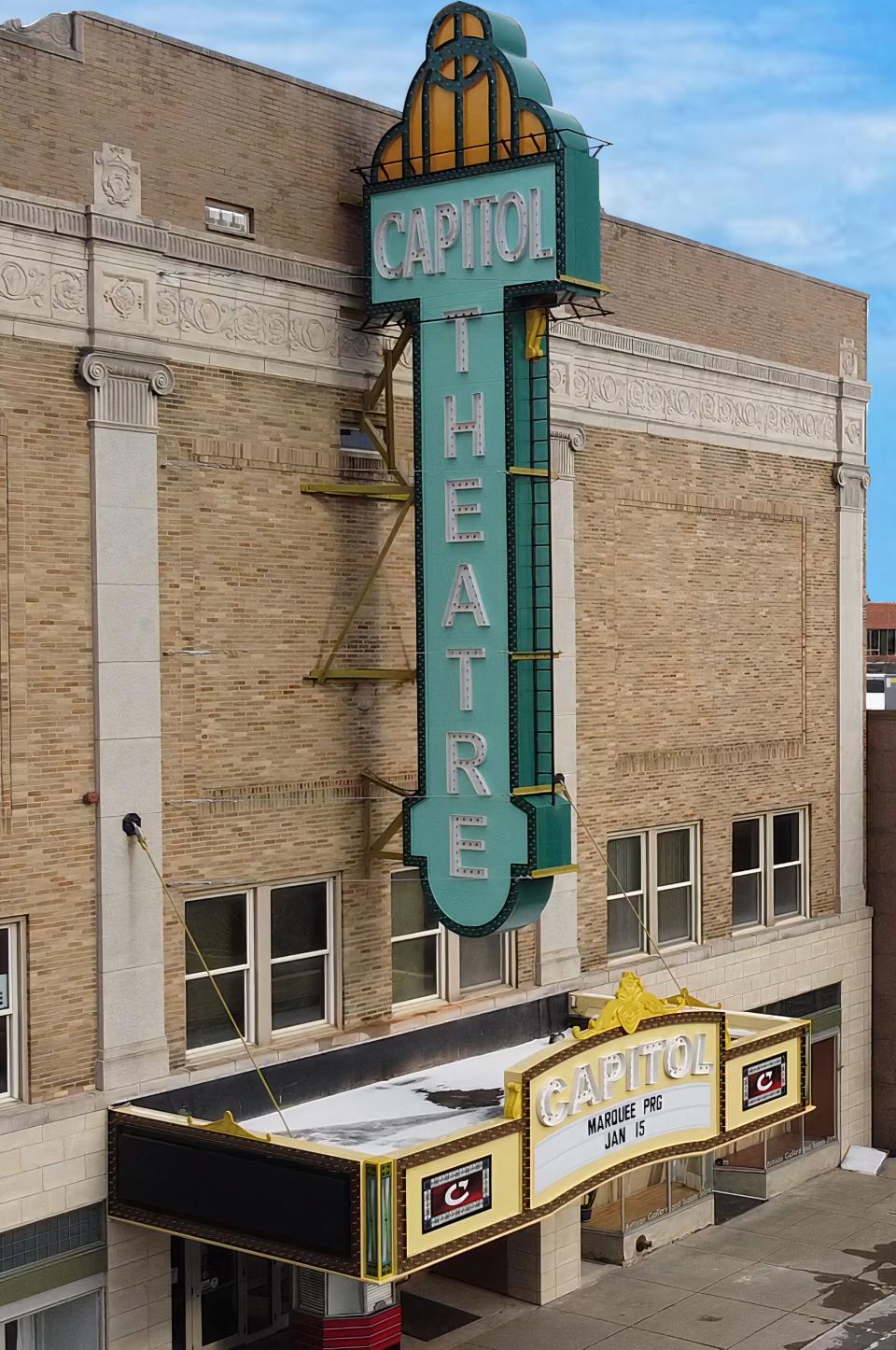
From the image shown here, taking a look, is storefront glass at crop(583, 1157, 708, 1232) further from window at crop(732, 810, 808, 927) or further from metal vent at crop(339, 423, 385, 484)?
metal vent at crop(339, 423, 385, 484)

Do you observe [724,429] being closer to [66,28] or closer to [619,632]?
[619,632]

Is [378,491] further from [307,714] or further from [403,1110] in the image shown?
[403,1110]

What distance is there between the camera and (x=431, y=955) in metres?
22.0

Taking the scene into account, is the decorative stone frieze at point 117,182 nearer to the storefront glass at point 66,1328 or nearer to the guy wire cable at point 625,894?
the guy wire cable at point 625,894

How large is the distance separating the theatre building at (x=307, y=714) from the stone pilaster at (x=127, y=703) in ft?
0.14

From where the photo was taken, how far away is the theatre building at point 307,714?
17016 mm

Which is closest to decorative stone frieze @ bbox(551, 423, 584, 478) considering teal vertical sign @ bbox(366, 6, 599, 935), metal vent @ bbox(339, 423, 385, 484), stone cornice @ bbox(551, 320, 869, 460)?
stone cornice @ bbox(551, 320, 869, 460)

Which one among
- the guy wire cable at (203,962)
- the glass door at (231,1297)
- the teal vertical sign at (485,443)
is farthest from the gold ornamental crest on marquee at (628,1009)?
the glass door at (231,1297)

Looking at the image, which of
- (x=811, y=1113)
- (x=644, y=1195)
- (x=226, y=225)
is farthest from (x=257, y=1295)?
(x=811, y=1113)

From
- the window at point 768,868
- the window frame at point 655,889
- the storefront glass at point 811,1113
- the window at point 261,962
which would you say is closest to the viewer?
the window at point 261,962

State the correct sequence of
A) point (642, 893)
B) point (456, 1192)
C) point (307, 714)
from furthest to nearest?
point (642, 893)
point (307, 714)
point (456, 1192)

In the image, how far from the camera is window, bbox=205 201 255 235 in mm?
18875

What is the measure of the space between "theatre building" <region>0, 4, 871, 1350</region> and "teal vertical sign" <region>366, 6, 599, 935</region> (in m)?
0.05

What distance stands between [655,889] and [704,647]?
3.87m
